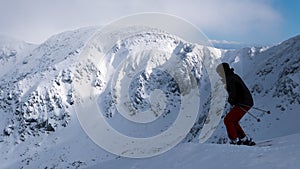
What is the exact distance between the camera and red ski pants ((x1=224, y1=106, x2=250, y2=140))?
548 inches

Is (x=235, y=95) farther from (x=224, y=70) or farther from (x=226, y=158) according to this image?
(x=226, y=158)

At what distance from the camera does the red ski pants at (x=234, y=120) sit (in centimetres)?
1392

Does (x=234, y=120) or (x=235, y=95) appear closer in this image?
(x=235, y=95)

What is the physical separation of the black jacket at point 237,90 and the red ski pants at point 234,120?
0.90ft

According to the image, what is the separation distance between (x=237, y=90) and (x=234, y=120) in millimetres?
1159

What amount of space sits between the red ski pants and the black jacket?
0.90 ft

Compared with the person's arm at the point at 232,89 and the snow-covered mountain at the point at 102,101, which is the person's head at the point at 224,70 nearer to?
the person's arm at the point at 232,89

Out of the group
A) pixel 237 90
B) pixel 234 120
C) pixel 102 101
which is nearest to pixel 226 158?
pixel 234 120

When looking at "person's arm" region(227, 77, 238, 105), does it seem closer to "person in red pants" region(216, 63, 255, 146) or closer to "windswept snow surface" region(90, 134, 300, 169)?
"person in red pants" region(216, 63, 255, 146)

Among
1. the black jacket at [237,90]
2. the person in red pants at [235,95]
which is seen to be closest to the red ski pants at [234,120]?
the person in red pants at [235,95]

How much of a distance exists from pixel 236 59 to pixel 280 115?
80284 millimetres

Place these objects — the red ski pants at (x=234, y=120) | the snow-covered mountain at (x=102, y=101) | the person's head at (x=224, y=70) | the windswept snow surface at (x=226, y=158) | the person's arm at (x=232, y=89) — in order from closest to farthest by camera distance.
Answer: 1. the windswept snow surface at (x=226, y=158)
2. the person's arm at (x=232, y=89)
3. the person's head at (x=224, y=70)
4. the red ski pants at (x=234, y=120)
5. the snow-covered mountain at (x=102, y=101)

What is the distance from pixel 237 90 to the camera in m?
13.6

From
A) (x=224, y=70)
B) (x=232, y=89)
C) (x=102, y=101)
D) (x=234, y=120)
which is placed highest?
(x=224, y=70)
